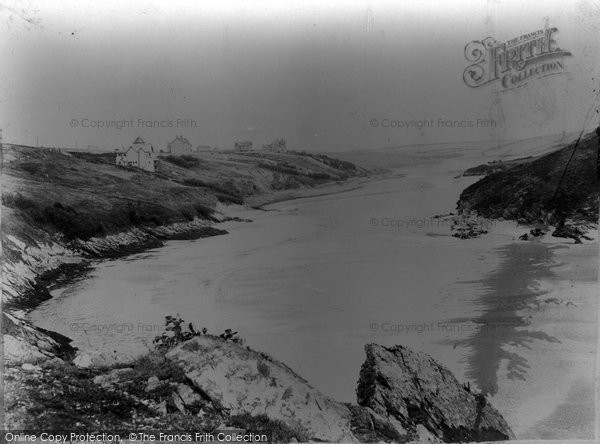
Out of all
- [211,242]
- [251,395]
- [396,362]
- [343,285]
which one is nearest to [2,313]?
[211,242]

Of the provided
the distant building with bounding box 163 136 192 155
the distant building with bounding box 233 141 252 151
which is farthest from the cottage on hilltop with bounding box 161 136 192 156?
the distant building with bounding box 233 141 252 151

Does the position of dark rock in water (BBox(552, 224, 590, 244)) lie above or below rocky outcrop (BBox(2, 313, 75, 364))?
above

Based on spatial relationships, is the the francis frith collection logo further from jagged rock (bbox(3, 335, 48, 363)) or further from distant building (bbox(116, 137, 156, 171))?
jagged rock (bbox(3, 335, 48, 363))

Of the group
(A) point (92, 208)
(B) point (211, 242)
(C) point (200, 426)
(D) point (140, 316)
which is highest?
(A) point (92, 208)

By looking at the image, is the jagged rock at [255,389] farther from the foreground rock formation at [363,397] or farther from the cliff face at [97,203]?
the cliff face at [97,203]

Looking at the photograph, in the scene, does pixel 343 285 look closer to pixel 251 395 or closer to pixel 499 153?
pixel 251 395
